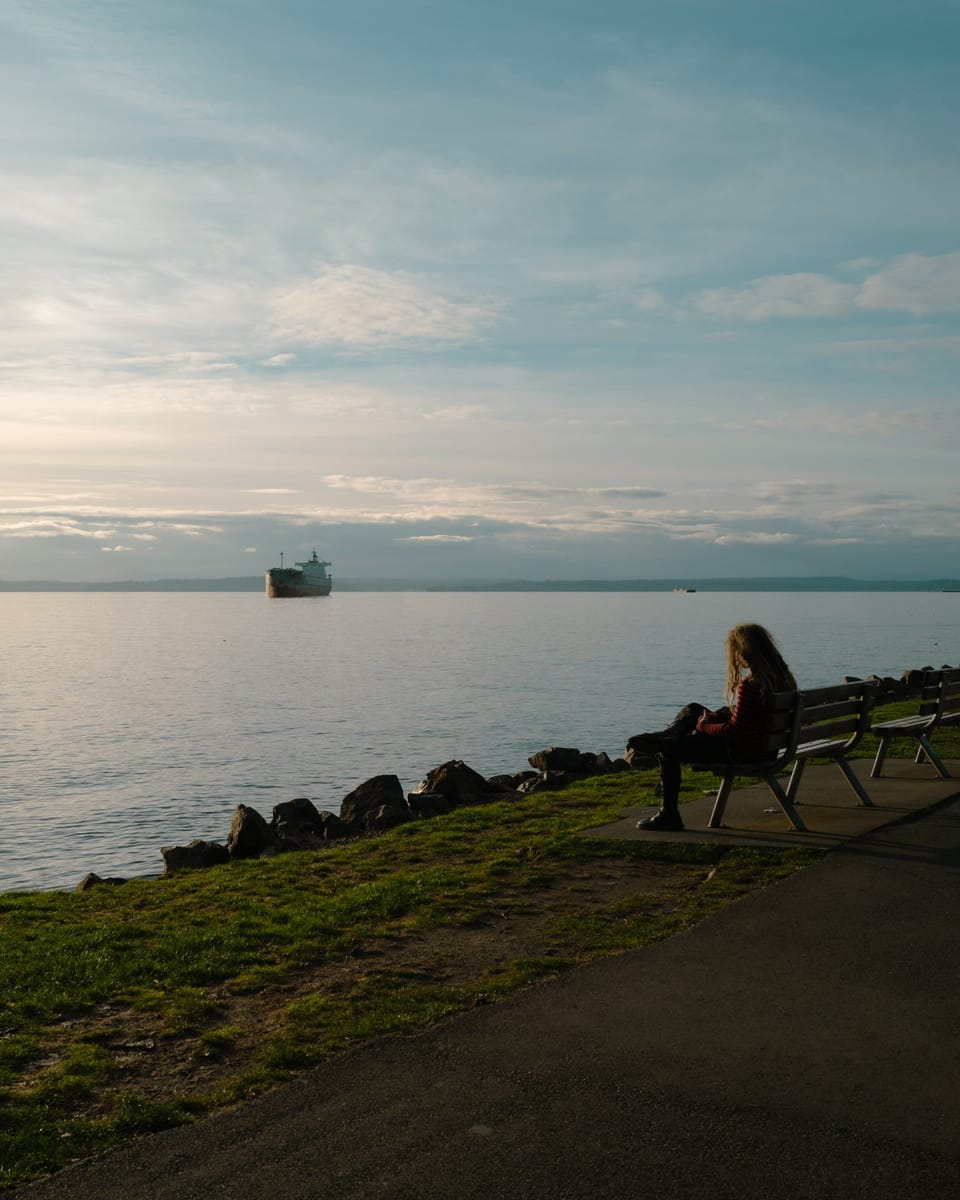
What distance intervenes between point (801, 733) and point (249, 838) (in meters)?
7.86

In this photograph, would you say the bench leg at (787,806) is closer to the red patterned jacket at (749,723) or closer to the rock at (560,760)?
the red patterned jacket at (749,723)

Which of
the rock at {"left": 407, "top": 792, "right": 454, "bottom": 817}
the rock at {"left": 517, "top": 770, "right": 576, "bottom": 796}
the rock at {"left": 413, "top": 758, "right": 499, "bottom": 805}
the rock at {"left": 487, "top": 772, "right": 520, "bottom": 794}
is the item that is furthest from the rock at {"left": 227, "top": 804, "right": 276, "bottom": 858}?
the rock at {"left": 517, "top": 770, "right": 576, "bottom": 796}

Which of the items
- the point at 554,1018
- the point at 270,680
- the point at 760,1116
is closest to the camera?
the point at 760,1116

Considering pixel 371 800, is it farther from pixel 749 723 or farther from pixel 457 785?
pixel 749 723

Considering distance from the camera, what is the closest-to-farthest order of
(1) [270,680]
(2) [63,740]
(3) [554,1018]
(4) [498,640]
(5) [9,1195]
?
(5) [9,1195], (3) [554,1018], (2) [63,740], (1) [270,680], (4) [498,640]

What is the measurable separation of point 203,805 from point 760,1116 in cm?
2058

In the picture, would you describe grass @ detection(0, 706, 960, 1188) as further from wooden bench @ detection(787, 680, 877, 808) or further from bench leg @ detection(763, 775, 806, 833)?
wooden bench @ detection(787, 680, 877, 808)

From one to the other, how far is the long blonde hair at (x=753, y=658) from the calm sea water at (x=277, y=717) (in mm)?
11080

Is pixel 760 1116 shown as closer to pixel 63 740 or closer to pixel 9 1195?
pixel 9 1195

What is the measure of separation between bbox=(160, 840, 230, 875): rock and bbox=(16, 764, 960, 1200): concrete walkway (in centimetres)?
921

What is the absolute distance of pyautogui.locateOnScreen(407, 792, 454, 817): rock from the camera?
16.7m

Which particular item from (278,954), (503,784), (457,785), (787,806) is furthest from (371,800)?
(278,954)

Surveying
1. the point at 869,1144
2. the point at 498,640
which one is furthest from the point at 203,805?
the point at 498,640

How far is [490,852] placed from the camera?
10086mm
